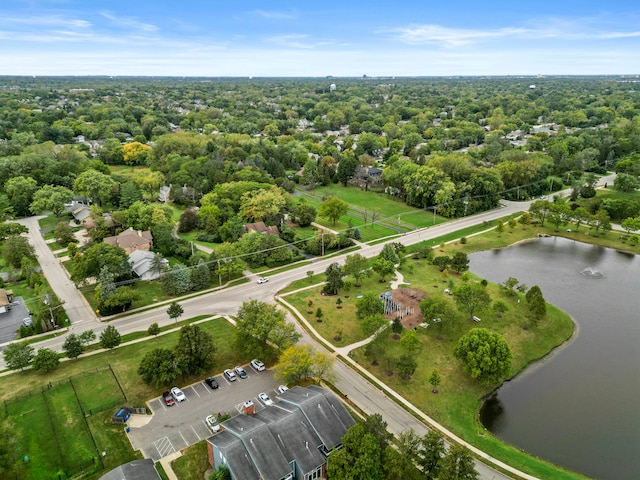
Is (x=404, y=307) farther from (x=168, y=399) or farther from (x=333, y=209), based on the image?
(x=333, y=209)

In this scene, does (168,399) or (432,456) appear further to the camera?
(168,399)

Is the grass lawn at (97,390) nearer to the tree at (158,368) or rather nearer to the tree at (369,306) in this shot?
the tree at (158,368)

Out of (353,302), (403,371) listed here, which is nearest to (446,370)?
(403,371)

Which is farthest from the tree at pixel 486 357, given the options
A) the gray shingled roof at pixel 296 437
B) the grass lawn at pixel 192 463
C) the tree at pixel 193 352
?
the tree at pixel 193 352

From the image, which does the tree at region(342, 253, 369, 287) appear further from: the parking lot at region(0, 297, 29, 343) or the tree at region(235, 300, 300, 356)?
the parking lot at region(0, 297, 29, 343)

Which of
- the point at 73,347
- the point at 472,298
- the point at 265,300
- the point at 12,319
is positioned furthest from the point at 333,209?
the point at 12,319

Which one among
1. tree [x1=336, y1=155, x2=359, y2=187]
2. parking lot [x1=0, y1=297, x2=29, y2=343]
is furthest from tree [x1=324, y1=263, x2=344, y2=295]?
tree [x1=336, y1=155, x2=359, y2=187]
